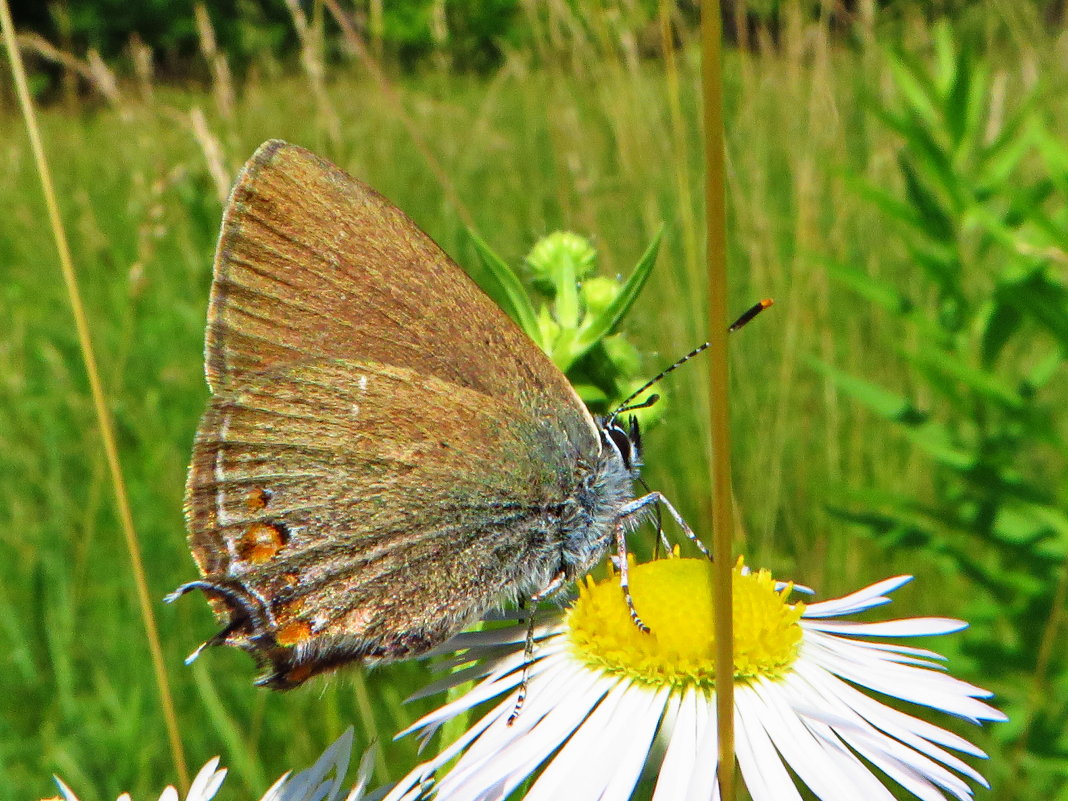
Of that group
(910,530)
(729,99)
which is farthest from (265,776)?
(729,99)

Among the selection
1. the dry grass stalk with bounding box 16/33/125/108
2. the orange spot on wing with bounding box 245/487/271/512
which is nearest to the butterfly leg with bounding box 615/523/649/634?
the orange spot on wing with bounding box 245/487/271/512

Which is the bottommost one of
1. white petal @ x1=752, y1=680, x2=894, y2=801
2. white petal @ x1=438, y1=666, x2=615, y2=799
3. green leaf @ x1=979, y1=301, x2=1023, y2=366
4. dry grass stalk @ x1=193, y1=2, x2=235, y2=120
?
white petal @ x1=752, y1=680, x2=894, y2=801

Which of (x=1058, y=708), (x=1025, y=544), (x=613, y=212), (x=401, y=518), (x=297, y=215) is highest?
(x=613, y=212)

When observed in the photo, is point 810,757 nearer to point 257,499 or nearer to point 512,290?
point 512,290

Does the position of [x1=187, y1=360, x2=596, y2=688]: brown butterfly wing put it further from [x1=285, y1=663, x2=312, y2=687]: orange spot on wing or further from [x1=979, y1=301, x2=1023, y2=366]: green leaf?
[x1=979, y1=301, x2=1023, y2=366]: green leaf

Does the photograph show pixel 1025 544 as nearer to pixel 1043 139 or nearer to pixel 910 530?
pixel 910 530

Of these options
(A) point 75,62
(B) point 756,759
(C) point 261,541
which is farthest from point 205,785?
(A) point 75,62
